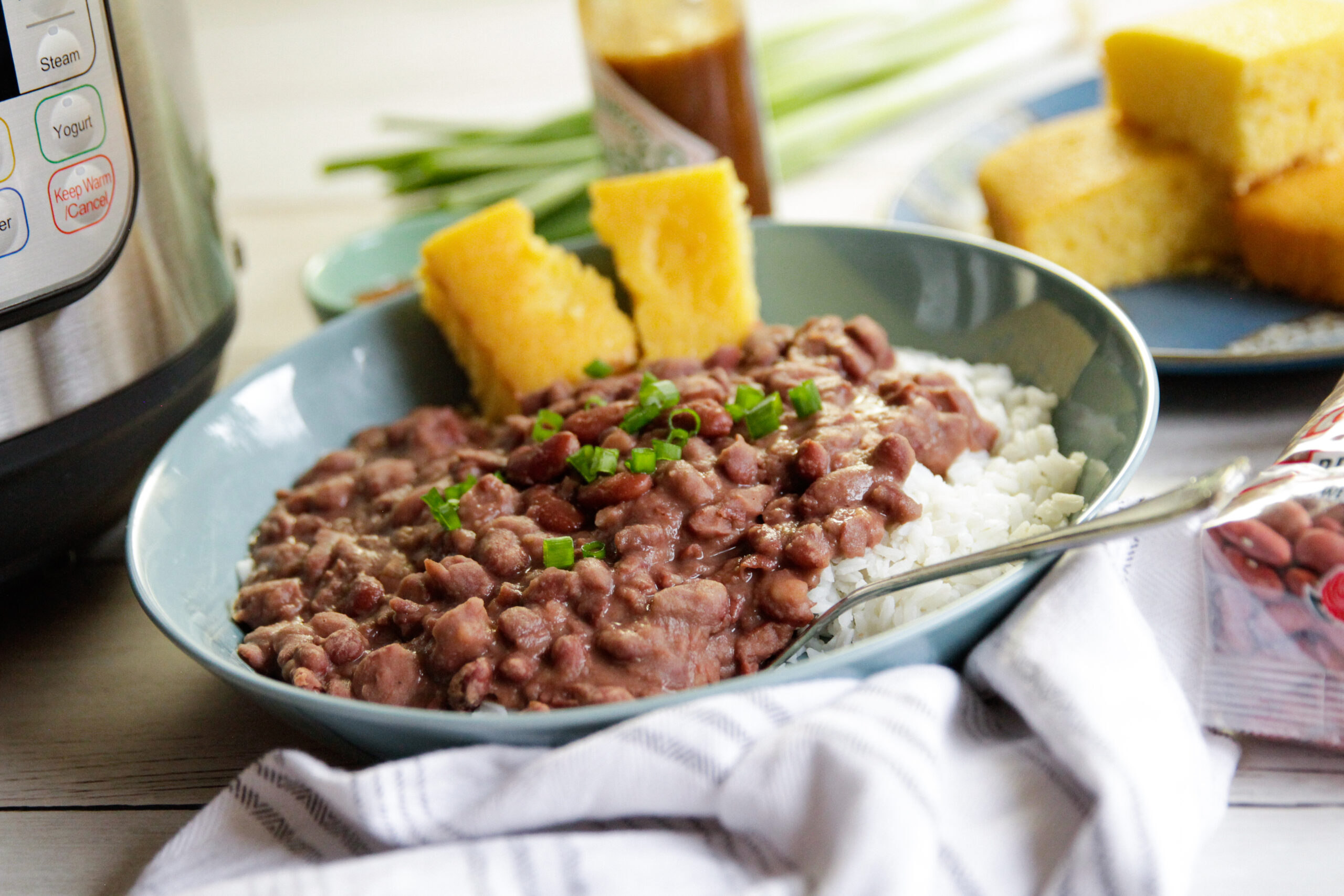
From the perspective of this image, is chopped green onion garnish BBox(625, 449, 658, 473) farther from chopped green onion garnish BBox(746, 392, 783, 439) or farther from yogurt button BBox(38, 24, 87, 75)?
yogurt button BBox(38, 24, 87, 75)

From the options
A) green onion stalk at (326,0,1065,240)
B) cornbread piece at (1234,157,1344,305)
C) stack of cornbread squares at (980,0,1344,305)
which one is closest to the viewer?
Answer: cornbread piece at (1234,157,1344,305)

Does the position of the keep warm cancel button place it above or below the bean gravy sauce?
above

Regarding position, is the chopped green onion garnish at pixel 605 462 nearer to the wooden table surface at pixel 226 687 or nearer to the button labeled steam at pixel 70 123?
the wooden table surface at pixel 226 687

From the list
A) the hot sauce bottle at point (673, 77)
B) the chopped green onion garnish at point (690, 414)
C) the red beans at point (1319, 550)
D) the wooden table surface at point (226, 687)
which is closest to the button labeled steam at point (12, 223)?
the wooden table surface at point (226, 687)

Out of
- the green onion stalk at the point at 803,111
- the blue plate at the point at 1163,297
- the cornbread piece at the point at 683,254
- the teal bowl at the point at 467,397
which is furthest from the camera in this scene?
the green onion stalk at the point at 803,111

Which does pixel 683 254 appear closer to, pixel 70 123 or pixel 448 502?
pixel 448 502

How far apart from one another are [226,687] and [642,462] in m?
0.71

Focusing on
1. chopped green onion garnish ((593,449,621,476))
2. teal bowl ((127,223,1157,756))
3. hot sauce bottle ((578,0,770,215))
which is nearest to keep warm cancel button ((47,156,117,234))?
teal bowl ((127,223,1157,756))

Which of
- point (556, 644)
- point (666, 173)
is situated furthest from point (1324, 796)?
point (666, 173)

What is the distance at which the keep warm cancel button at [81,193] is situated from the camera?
157 centimetres

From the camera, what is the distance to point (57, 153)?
1.56 meters

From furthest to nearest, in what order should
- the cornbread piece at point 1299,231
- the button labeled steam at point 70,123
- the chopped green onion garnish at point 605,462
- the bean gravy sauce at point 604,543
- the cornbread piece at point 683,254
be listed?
the cornbread piece at point 1299,231 → the cornbread piece at point 683,254 → the chopped green onion garnish at point 605,462 → the button labeled steam at point 70,123 → the bean gravy sauce at point 604,543

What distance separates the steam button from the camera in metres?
1.52

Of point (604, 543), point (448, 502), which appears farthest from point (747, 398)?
point (448, 502)
